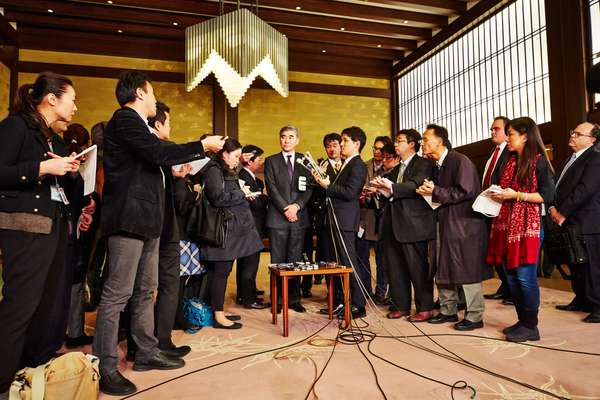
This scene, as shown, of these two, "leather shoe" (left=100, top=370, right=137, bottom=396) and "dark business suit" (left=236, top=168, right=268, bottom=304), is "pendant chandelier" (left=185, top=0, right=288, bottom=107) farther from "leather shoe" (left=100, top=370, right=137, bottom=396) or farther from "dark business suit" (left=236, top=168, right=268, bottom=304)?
"leather shoe" (left=100, top=370, right=137, bottom=396)

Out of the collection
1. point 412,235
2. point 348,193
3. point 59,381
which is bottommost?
point 59,381

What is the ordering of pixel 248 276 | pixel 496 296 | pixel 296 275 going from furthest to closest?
pixel 496 296
pixel 248 276
pixel 296 275

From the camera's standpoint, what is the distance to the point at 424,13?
7926mm

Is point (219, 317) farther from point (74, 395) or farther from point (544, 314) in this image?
point (544, 314)

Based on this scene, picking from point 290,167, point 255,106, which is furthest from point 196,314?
point 255,106

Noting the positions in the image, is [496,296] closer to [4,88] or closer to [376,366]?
[376,366]

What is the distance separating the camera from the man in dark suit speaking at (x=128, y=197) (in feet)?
6.05

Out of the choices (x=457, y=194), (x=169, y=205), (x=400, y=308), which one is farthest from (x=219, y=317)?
(x=457, y=194)

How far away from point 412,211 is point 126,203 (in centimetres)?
207

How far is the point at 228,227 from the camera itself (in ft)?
9.99

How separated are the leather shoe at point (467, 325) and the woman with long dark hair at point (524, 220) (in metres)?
0.20

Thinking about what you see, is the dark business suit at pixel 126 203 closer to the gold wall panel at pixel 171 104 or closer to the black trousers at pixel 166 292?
the black trousers at pixel 166 292

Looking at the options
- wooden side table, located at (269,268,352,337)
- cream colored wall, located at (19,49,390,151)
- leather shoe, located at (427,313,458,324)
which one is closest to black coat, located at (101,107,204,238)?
wooden side table, located at (269,268,352,337)

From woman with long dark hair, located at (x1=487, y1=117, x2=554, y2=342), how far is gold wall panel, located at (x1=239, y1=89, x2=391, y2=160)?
7272 mm
